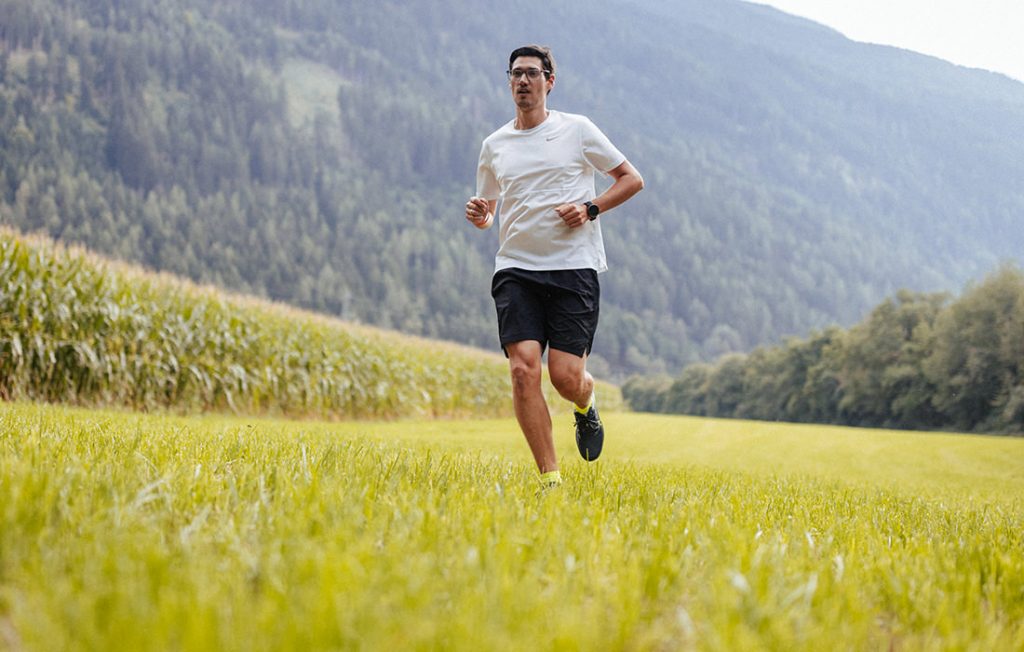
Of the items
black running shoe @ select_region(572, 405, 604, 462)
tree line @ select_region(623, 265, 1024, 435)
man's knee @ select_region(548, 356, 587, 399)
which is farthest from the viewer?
tree line @ select_region(623, 265, 1024, 435)

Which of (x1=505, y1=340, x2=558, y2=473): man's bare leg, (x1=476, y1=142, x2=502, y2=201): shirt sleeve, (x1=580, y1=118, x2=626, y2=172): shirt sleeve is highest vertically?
(x1=580, y1=118, x2=626, y2=172): shirt sleeve

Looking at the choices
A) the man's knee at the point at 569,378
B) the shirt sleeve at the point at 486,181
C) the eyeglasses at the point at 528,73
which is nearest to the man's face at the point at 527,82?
the eyeglasses at the point at 528,73

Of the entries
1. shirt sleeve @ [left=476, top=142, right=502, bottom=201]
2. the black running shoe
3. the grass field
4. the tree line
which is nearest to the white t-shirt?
shirt sleeve @ [left=476, top=142, right=502, bottom=201]

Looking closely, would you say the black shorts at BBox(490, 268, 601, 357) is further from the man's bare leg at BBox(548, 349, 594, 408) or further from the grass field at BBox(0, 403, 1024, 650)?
the grass field at BBox(0, 403, 1024, 650)

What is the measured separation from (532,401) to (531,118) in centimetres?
A: 165

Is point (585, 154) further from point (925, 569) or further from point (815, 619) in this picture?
point (815, 619)

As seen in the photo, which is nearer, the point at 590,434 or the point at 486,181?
the point at 486,181

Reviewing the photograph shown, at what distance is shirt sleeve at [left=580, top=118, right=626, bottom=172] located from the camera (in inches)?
186

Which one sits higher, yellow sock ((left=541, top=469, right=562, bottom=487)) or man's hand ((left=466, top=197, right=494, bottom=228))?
man's hand ((left=466, top=197, right=494, bottom=228))

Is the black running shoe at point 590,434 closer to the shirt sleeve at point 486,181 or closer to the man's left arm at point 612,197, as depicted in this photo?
the man's left arm at point 612,197

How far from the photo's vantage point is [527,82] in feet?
15.3

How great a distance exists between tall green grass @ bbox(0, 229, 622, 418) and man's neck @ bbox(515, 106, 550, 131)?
8236 millimetres

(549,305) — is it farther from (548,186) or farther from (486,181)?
(486,181)

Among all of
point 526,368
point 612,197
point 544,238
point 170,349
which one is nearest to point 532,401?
point 526,368
